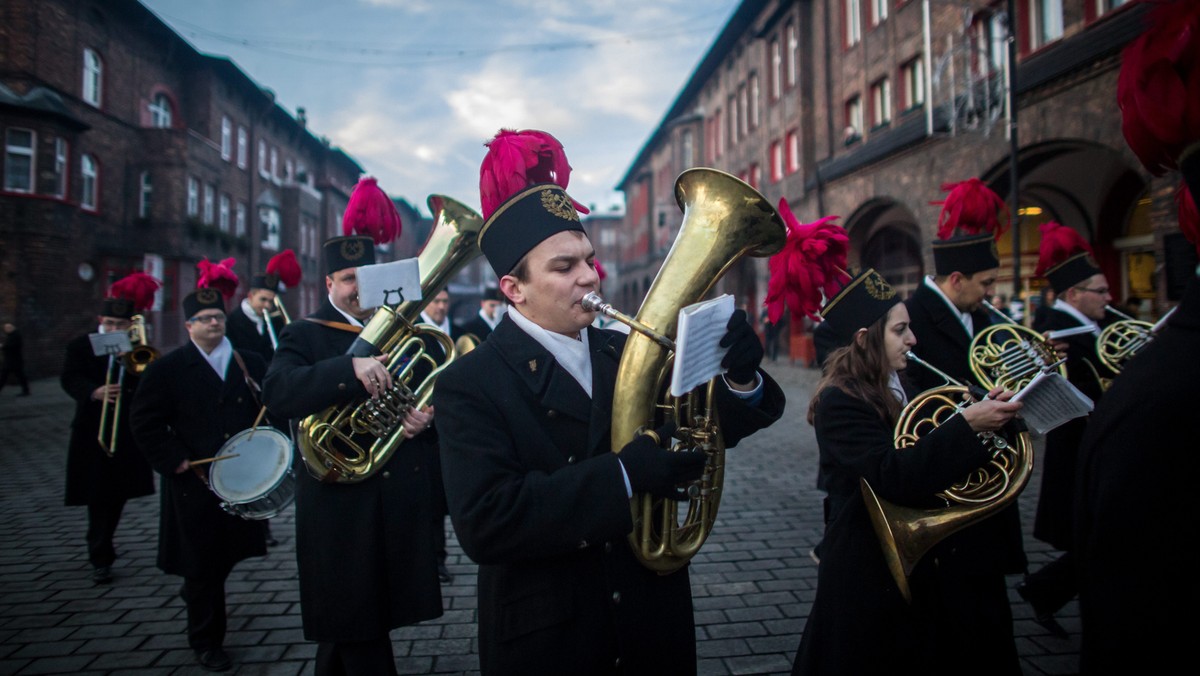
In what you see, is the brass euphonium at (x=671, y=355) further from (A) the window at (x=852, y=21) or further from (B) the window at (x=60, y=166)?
(B) the window at (x=60, y=166)

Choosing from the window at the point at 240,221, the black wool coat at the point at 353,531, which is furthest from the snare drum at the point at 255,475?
the window at the point at 240,221

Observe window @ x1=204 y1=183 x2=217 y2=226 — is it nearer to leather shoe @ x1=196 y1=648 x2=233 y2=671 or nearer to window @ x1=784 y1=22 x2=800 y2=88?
window @ x1=784 y1=22 x2=800 y2=88

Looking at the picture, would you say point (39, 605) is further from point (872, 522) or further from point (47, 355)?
point (47, 355)

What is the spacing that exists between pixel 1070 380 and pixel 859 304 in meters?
2.91

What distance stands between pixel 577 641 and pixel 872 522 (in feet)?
4.42

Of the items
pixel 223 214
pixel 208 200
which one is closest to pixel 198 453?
pixel 208 200

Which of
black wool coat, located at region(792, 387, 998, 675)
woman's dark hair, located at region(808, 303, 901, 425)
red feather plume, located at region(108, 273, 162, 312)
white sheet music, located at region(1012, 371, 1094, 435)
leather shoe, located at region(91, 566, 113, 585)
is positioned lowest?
leather shoe, located at region(91, 566, 113, 585)

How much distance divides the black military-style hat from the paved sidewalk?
1805 mm

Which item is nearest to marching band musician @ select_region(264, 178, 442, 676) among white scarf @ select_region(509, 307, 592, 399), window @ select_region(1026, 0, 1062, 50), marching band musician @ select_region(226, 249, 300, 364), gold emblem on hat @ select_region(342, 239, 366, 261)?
gold emblem on hat @ select_region(342, 239, 366, 261)

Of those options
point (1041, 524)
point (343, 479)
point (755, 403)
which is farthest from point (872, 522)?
point (1041, 524)

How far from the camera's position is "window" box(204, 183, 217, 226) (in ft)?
91.7

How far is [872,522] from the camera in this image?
103 inches

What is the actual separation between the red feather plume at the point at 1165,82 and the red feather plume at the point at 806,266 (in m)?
1.38

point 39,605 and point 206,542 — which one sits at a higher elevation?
point 206,542
